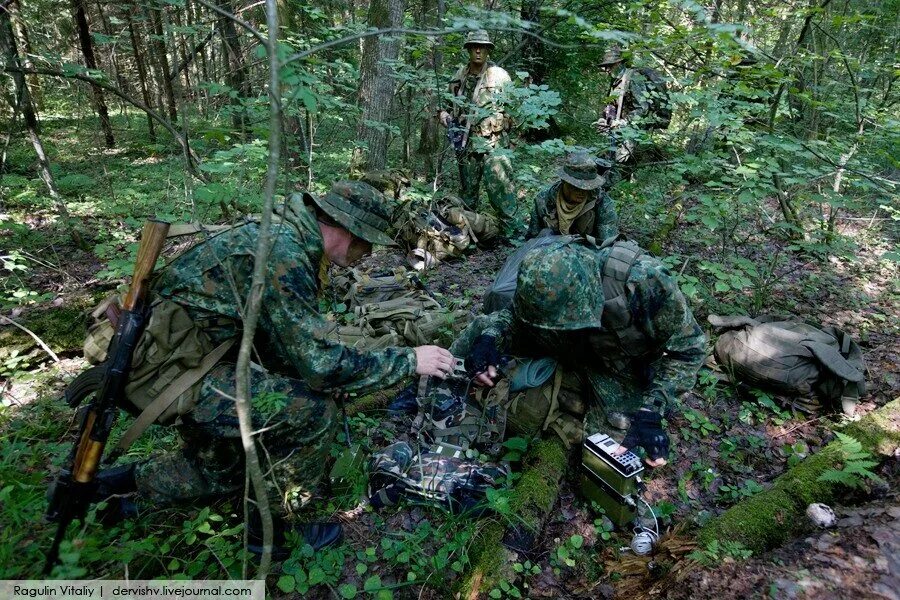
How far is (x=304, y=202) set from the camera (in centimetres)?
271

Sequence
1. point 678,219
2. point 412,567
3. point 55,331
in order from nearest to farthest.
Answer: point 412,567 → point 55,331 → point 678,219

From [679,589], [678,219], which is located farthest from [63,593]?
[678,219]

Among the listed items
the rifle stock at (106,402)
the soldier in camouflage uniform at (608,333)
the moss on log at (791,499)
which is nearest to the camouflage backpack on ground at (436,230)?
the soldier in camouflage uniform at (608,333)

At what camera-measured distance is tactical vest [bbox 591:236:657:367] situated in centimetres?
304

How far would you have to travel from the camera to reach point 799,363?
13.0ft

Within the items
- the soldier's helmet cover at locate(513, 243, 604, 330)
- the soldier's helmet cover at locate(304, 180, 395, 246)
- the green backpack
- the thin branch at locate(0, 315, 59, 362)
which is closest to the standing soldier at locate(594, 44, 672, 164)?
the green backpack

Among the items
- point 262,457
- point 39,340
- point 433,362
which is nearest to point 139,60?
point 39,340

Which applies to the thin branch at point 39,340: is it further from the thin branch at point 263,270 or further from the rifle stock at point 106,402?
the thin branch at point 263,270

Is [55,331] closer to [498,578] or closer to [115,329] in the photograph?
[115,329]

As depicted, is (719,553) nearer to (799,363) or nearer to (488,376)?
(488,376)

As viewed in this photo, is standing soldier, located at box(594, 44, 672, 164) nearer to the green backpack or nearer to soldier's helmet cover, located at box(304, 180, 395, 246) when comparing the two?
the green backpack

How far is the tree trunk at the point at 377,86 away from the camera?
23.7 feet

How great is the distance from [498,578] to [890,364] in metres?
4.55

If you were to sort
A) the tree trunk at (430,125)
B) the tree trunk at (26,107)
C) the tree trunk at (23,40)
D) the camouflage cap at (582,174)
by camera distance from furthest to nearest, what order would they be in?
the tree trunk at (430,125) < the tree trunk at (23,40) < the camouflage cap at (582,174) < the tree trunk at (26,107)
